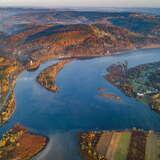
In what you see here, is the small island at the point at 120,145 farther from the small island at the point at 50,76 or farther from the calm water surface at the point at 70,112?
the small island at the point at 50,76

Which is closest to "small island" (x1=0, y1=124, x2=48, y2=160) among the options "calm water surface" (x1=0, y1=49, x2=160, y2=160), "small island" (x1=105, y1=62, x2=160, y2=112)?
"calm water surface" (x1=0, y1=49, x2=160, y2=160)

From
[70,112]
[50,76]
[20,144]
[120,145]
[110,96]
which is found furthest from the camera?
[50,76]

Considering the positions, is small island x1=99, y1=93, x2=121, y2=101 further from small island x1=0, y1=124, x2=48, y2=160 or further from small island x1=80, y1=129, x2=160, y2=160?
small island x1=0, y1=124, x2=48, y2=160

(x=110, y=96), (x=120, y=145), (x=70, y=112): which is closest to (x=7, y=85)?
(x=70, y=112)

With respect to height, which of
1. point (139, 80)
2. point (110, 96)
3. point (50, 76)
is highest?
point (110, 96)

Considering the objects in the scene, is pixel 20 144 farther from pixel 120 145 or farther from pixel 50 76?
pixel 50 76

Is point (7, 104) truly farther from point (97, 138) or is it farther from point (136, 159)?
point (136, 159)

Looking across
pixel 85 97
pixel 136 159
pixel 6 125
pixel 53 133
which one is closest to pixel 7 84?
pixel 85 97
